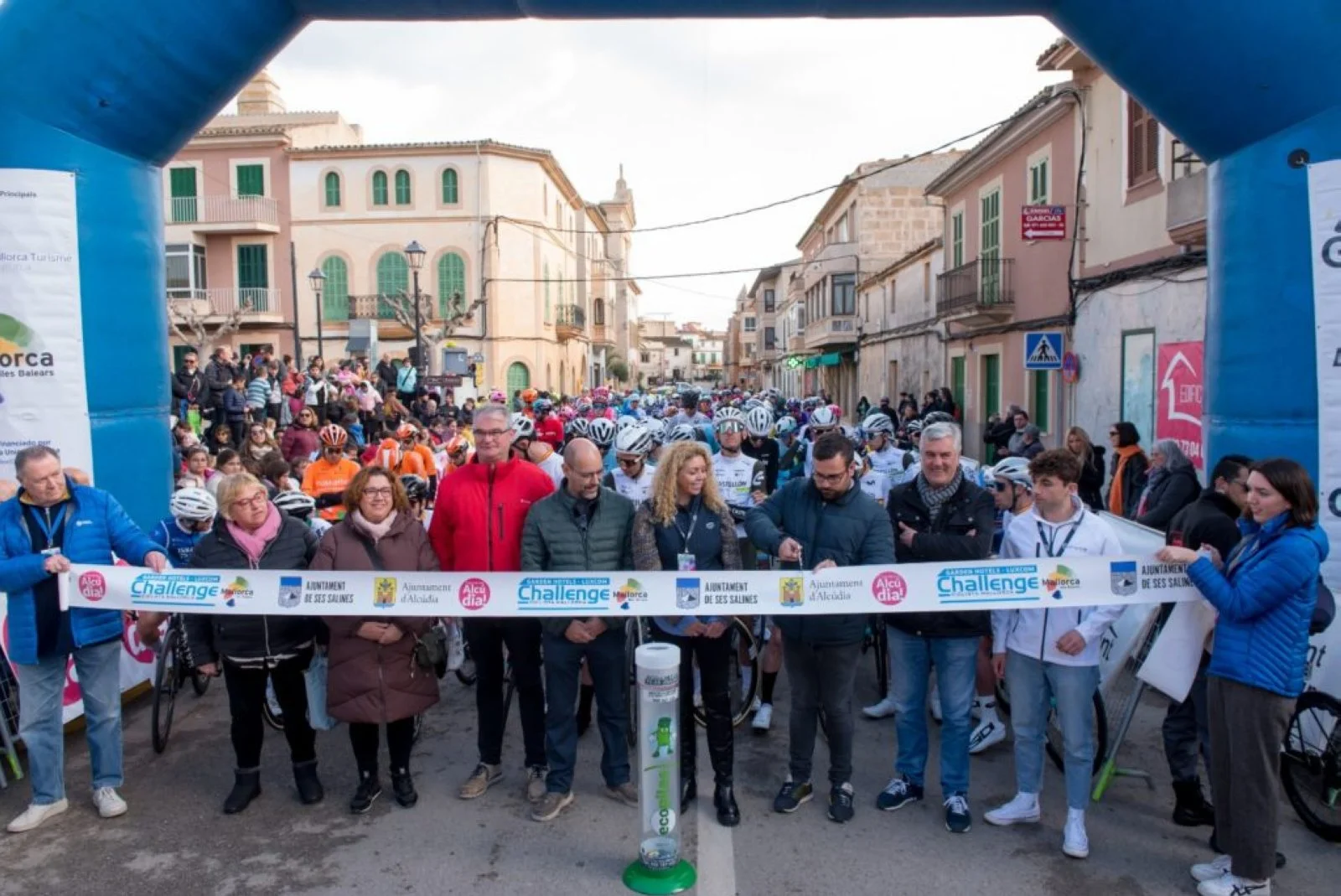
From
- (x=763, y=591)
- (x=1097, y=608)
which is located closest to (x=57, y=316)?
(x=763, y=591)

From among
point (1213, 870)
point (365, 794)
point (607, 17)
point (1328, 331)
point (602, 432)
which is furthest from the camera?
point (602, 432)

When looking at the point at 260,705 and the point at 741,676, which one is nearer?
the point at 260,705

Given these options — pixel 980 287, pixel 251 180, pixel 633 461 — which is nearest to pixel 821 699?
pixel 633 461

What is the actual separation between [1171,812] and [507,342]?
39.5 meters

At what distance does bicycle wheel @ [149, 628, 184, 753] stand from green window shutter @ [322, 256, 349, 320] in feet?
123

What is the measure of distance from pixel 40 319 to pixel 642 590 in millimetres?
4252

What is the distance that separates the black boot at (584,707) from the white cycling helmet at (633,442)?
1.65 meters

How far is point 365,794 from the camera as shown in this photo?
17.0 feet

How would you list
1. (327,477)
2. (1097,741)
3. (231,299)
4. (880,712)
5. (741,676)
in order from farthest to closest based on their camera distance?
1. (231,299)
2. (327,477)
3. (741,676)
4. (880,712)
5. (1097,741)

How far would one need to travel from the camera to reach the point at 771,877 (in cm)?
440

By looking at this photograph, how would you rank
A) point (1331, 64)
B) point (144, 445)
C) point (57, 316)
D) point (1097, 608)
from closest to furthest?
point (1097, 608), point (1331, 64), point (57, 316), point (144, 445)

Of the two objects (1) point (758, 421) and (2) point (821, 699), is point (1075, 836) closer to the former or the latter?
(2) point (821, 699)

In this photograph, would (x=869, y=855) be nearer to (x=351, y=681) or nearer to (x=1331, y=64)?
(x=351, y=681)

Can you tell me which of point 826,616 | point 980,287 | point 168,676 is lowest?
point 168,676
